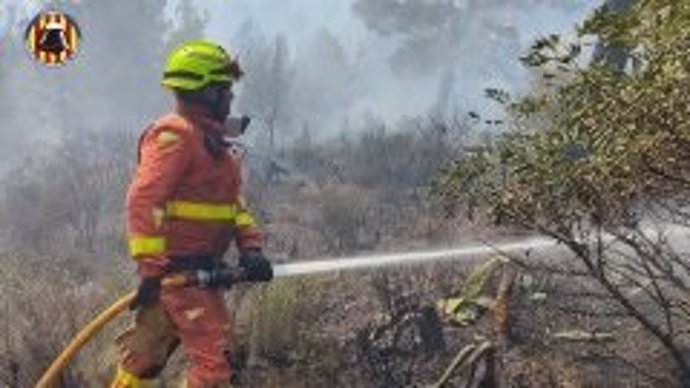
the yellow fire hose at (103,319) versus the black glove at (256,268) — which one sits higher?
the black glove at (256,268)

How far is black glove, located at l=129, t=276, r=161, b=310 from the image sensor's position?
5.27 m

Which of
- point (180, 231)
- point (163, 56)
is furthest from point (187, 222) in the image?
point (163, 56)

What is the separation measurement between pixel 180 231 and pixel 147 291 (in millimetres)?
350

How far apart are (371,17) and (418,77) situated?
17.0m

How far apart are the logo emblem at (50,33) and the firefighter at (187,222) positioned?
311 centimetres

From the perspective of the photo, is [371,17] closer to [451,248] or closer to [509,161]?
[451,248]

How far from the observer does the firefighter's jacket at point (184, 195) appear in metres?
5.26

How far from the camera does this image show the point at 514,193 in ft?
15.3

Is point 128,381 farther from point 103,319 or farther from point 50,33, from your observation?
point 50,33

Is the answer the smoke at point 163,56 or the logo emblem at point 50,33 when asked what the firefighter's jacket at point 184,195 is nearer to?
the logo emblem at point 50,33

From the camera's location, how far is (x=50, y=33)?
941cm

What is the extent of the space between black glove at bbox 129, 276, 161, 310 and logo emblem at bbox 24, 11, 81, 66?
11.5 ft

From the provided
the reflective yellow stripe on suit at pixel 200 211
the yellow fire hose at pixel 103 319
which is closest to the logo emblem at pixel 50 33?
the reflective yellow stripe on suit at pixel 200 211

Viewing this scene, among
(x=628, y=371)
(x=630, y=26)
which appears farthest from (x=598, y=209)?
(x=628, y=371)
